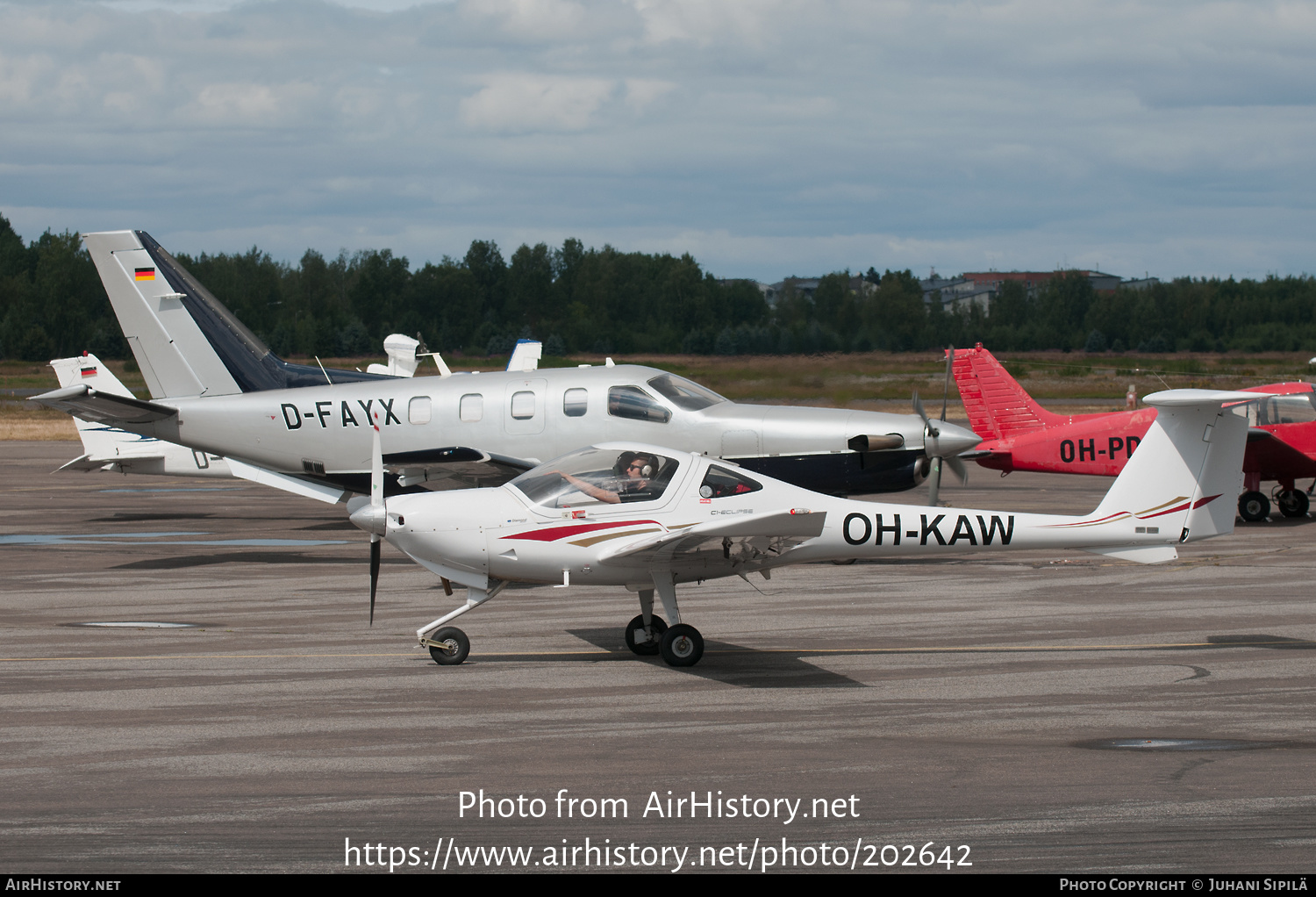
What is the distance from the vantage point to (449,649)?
10297 millimetres

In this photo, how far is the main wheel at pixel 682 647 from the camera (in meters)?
10.1

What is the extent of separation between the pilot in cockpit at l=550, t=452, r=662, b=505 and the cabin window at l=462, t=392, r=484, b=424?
680 centimetres

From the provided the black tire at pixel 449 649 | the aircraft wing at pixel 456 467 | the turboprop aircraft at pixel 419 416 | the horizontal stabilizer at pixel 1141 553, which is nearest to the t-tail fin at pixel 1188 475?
the horizontal stabilizer at pixel 1141 553

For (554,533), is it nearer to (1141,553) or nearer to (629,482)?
(629,482)

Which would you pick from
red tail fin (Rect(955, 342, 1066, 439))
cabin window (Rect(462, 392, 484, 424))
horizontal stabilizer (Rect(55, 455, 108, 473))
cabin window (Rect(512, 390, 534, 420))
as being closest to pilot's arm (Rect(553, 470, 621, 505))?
cabin window (Rect(512, 390, 534, 420))

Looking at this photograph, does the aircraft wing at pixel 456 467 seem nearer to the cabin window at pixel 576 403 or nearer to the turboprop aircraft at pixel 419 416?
the turboprop aircraft at pixel 419 416

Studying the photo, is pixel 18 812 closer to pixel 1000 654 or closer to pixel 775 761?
pixel 775 761

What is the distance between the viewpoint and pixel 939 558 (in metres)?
17.5

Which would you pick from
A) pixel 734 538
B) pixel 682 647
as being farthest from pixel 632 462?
pixel 682 647

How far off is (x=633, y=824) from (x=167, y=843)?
2.38m

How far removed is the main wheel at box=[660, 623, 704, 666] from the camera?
1012 cm

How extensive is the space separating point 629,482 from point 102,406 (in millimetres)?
9774

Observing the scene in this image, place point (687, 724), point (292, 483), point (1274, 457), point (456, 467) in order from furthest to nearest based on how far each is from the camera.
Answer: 1. point (1274, 457)
2. point (292, 483)
3. point (456, 467)
4. point (687, 724)
